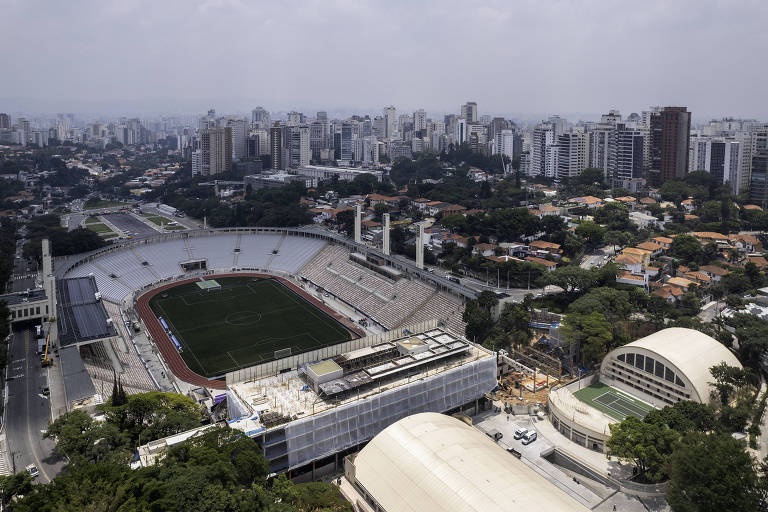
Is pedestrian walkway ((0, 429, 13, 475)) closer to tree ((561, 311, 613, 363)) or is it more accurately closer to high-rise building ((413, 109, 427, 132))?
tree ((561, 311, 613, 363))

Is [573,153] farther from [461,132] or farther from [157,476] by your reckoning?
[157,476]

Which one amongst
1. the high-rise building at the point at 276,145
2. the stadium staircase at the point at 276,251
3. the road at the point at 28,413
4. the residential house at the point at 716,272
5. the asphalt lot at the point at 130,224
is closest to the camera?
the road at the point at 28,413

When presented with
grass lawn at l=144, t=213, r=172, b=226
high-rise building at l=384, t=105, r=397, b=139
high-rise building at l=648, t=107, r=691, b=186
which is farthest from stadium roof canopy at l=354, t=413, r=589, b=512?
high-rise building at l=384, t=105, r=397, b=139

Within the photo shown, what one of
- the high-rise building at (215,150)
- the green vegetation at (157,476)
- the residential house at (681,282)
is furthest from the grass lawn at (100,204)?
the residential house at (681,282)

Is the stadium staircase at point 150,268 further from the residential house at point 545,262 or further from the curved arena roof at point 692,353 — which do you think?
the curved arena roof at point 692,353

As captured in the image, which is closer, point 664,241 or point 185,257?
point 664,241

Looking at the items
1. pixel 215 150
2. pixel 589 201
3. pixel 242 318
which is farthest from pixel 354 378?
pixel 215 150
